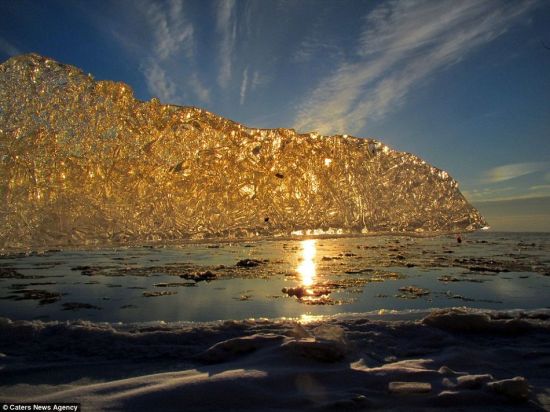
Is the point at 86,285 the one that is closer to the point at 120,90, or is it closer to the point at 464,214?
the point at 120,90

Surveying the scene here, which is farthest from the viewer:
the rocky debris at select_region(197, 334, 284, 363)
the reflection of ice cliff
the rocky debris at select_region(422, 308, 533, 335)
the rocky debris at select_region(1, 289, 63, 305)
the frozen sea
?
the reflection of ice cliff

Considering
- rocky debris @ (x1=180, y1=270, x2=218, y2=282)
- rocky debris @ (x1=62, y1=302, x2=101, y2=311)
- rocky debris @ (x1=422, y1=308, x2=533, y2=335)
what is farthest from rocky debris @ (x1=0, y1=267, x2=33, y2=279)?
rocky debris @ (x1=422, y1=308, x2=533, y2=335)

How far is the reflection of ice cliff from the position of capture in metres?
29.2

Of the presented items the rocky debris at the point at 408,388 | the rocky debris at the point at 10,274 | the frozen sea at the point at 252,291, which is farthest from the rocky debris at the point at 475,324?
the rocky debris at the point at 10,274

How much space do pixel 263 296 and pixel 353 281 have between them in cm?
305

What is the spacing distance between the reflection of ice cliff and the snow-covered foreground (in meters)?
25.7

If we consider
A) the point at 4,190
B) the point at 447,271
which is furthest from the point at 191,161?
the point at 447,271

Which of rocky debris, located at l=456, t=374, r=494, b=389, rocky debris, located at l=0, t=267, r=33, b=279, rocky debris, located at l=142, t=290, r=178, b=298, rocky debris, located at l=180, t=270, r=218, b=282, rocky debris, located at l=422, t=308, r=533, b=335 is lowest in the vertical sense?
rocky debris, located at l=456, t=374, r=494, b=389

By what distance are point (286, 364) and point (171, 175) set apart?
121 ft

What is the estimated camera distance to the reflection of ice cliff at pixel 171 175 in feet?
95.7

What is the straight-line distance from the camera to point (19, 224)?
1096 inches

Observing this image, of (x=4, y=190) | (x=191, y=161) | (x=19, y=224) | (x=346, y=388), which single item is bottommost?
(x=346, y=388)

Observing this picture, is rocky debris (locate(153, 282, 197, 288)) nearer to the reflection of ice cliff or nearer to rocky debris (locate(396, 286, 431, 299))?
rocky debris (locate(396, 286, 431, 299))

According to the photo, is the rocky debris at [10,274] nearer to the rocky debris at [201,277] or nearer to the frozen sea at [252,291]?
the frozen sea at [252,291]
